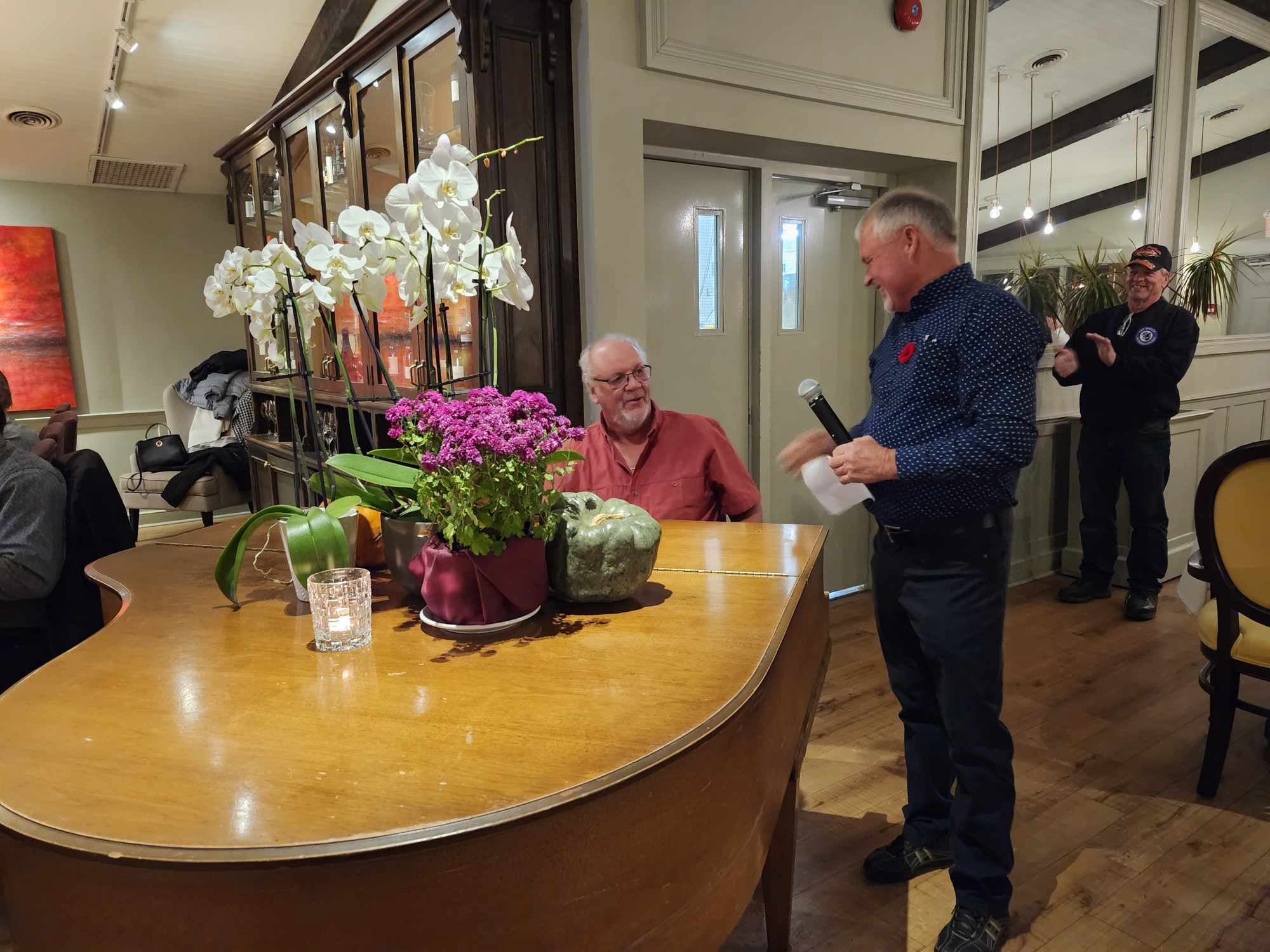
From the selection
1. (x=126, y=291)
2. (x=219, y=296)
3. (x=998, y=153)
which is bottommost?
(x=219, y=296)

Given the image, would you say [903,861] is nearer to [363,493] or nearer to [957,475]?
[957,475]

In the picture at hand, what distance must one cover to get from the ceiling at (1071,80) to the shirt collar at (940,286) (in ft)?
8.03

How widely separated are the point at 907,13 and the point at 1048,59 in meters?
1.09

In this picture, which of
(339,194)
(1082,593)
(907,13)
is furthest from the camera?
(1082,593)

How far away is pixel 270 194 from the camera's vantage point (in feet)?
14.3

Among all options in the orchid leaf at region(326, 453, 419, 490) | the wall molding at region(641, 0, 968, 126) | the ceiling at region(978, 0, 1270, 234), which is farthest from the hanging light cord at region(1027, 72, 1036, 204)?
the orchid leaf at region(326, 453, 419, 490)

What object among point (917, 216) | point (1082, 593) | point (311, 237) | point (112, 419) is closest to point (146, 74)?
point (112, 419)

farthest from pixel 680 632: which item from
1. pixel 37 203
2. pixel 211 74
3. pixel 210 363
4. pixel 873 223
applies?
pixel 37 203

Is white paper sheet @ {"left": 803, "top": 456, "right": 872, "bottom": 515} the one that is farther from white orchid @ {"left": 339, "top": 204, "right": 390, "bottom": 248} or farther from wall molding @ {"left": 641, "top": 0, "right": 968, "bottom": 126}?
wall molding @ {"left": 641, "top": 0, "right": 968, "bottom": 126}

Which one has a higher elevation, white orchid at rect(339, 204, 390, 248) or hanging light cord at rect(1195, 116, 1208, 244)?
hanging light cord at rect(1195, 116, 1208, 244)

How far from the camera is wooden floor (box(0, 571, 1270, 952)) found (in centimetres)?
178

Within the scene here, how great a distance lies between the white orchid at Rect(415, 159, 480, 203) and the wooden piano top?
63cm

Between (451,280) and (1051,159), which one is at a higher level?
(1051,159)

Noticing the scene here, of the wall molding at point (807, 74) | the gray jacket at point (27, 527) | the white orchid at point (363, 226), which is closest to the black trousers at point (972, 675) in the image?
the white orchid at point (363, 226)
